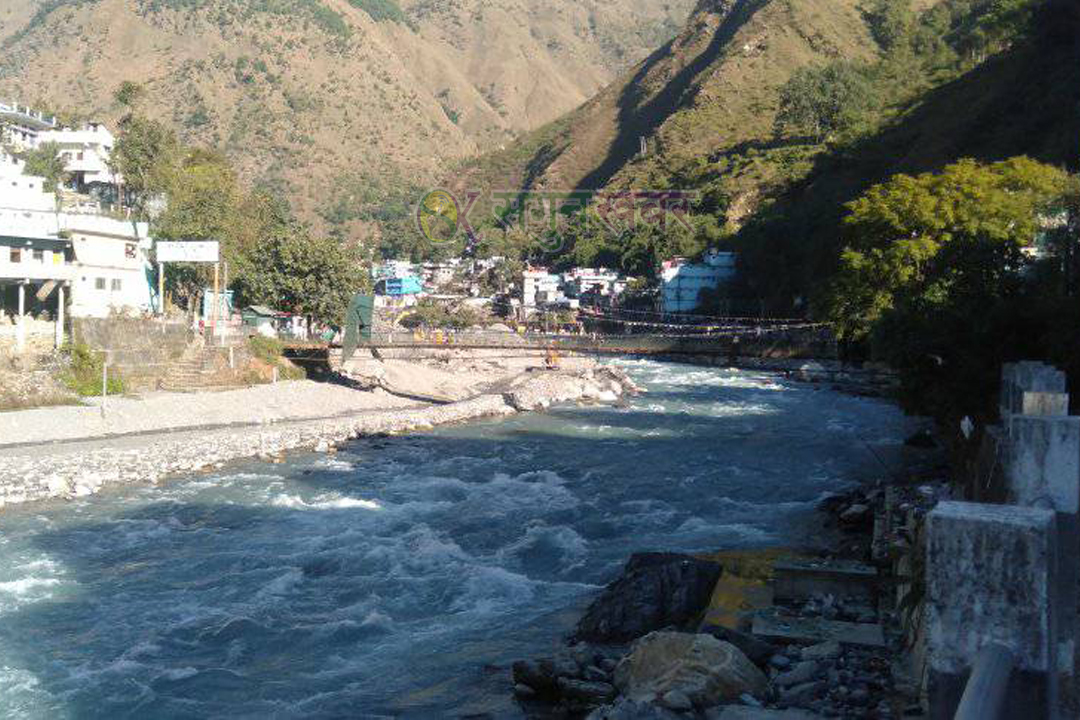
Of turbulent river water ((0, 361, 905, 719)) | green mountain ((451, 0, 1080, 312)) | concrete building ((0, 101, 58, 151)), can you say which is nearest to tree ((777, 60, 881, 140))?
green mountain ((451, 0, 1080, 312))

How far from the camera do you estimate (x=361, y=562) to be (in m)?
15.5

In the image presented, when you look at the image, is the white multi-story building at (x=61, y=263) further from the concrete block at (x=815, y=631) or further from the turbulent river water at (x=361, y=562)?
the concrete block at (x=815, y=631)

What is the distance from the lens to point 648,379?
154ft

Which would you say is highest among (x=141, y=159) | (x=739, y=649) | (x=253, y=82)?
(x=253, y=82)

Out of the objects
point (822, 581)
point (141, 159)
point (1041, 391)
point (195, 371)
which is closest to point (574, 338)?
point (195, 371)

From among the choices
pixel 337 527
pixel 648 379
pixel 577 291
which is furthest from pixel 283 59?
pixel 337 527

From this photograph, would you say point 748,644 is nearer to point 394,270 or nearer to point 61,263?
point 61,263

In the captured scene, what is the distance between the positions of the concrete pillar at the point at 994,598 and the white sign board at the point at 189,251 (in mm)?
34892

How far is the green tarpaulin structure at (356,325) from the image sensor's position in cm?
3612

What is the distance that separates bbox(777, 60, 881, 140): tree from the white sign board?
58.7 metres

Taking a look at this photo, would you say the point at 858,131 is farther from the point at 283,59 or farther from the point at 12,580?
the point at 283,59

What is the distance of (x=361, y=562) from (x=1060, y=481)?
1318 cm

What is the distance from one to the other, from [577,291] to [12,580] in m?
62.7

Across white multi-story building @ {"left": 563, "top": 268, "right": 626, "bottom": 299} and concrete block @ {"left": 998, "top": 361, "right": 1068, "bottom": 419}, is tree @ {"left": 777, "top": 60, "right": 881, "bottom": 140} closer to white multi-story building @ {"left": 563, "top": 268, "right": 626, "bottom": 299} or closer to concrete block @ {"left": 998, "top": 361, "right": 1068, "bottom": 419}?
white multi-story building @ {"left": 563, "top": 268, "right": 626, "bottom": 299}
